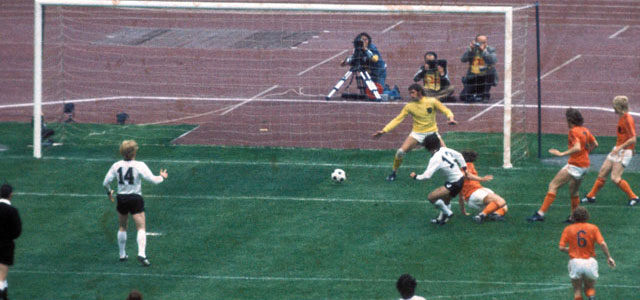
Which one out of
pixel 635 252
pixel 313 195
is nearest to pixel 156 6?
pixel 313 195

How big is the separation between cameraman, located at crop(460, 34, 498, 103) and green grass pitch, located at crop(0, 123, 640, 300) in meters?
5.47

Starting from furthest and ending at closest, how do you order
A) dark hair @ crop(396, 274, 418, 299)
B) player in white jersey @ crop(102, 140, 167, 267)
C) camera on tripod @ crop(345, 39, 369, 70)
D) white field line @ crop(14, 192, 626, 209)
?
camera on tripod @ crop(345, 39, 369, 70) → white field line @ crop(14, 192, 626, 209) → player in white jersey @ crop(102, 140, 167, 267) → dark hair @ crop(396, 274, 418, 299)

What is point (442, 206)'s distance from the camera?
1689 cm

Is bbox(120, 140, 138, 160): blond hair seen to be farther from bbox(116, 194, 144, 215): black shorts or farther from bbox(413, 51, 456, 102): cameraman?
bbox(413, 51, 456, 102): cameraman

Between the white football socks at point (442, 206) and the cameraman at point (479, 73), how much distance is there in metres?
11.1

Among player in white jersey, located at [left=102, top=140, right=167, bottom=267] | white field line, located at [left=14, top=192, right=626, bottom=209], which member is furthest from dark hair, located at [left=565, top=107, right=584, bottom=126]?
player in white jersey, located at [left=102, top=140, right=167, bottom=267]

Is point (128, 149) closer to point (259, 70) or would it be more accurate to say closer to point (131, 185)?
point (131, 185)

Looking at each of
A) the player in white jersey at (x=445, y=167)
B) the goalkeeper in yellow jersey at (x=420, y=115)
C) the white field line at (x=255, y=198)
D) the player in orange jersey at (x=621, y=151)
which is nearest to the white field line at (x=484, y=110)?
the goalkeeper in yellow jersey at (x=420, y=115)

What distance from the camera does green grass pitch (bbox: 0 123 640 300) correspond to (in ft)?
46.6

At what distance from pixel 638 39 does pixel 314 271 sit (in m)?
25.0

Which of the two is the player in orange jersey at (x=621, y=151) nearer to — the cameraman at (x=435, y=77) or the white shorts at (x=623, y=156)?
the white shorts at (x=623, y=156)

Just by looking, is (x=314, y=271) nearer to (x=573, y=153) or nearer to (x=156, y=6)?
(x=573, y=153)

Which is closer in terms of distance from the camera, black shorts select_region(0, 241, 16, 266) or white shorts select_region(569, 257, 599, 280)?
white shorts select_region(569, 257, 599, 280)

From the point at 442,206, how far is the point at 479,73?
476 inches
